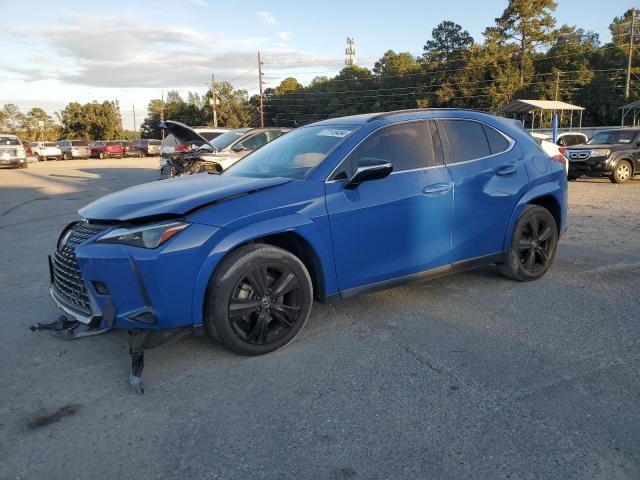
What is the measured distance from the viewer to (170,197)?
358 centimetres

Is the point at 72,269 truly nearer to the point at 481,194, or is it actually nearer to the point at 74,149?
the point at 481,194

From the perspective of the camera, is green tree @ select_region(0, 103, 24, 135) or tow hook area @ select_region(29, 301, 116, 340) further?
green tree @ select_region(0, 103, 24, 135)

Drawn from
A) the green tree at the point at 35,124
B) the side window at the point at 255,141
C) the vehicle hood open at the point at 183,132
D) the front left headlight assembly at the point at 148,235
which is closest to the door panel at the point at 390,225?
the front left headlight assembly at the point at 148,235

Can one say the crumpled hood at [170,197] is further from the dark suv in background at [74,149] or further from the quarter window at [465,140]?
the dark suv in background at [74,149]

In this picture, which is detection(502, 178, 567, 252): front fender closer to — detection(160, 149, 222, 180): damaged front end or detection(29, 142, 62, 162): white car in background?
detection(160, 149, 222, 180): damaged front end

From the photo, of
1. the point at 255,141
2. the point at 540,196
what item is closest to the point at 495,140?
the point at 540,196

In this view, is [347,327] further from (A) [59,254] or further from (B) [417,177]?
(A) [59,254]

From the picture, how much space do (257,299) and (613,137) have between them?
15667 millimetres

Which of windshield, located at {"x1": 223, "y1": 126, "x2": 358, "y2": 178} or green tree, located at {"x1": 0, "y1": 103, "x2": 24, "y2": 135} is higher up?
green tree, located at {"x1": 0, "y1": 103, "x2": 24, "y2": 135}

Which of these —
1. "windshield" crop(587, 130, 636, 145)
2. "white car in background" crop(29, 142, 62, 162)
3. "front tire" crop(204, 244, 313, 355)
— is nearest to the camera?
"front tire" crop(204, 244, 313, 355)

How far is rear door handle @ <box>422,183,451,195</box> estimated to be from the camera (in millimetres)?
4258

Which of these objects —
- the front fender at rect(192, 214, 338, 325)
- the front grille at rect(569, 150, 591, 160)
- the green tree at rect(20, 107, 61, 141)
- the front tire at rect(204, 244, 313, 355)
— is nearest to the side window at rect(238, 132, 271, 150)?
the front grille at rect(569, 150, 591, 160)

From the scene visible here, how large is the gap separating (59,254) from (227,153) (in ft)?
27.2

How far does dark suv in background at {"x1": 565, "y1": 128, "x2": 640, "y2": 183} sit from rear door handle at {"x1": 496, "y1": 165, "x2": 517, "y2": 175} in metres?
11.8
